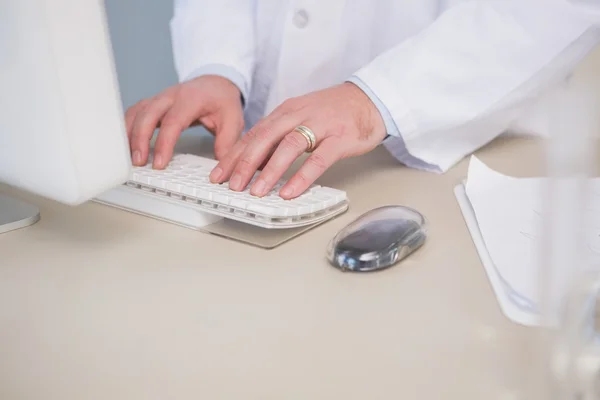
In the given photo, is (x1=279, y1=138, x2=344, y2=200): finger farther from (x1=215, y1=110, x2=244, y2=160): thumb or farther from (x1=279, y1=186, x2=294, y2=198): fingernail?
(x1=215, y1=110, x2=244, y2=160): thumb

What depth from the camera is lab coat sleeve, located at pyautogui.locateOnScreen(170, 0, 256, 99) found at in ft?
2.85

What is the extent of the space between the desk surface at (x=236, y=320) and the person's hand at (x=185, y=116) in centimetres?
13

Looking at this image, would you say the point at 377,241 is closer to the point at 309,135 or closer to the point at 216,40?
the point at 309,135

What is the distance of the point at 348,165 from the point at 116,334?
38 cm

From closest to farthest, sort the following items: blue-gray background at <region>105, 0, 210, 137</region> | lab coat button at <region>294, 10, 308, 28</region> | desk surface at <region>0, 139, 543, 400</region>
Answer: desk surface at <region>0, 139, 543, 400</region>
lab coat button at <region>294, 10, 308, 28</region>
blue-gray background at <region>105, 0, 210, 137</region>

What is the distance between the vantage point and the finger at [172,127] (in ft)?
2.14

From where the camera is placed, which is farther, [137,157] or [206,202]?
[137,157]

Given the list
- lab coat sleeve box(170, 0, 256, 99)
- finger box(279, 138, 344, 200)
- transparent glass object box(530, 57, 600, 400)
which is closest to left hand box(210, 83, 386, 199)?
finger box(279, 138, 344, 200)

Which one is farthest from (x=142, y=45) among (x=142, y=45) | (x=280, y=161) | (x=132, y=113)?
(x=280, y=161)

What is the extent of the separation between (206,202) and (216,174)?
1.9 inches

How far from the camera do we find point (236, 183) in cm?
58

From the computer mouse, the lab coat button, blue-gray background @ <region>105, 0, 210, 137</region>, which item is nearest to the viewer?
the computer mouse

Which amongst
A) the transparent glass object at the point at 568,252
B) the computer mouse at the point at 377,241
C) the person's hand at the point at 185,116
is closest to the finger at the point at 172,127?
the person's hand at the point at 185,116

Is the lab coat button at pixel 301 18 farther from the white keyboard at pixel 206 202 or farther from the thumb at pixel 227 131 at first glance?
the white keyboard at pixel 206 202
